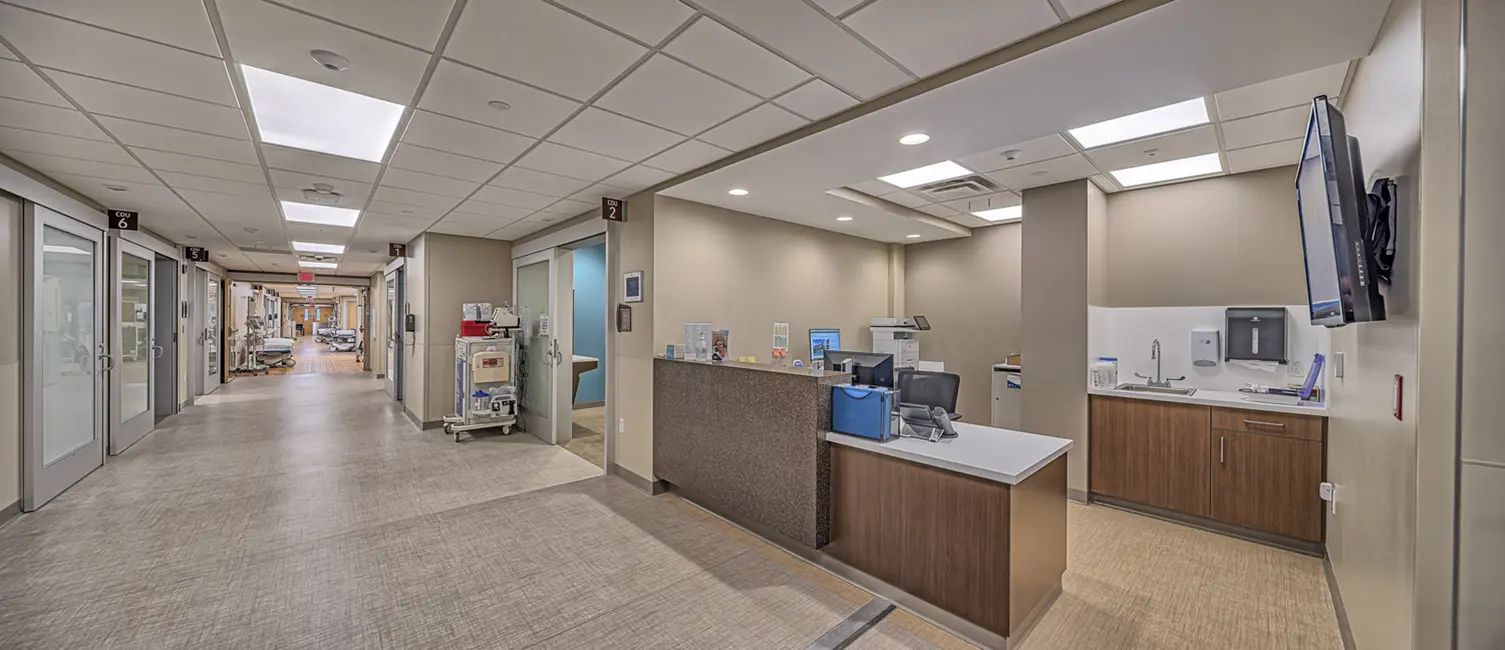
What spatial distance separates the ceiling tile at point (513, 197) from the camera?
4637 mm

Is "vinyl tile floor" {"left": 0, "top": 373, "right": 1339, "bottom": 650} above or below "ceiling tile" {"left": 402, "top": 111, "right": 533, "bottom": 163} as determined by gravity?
below

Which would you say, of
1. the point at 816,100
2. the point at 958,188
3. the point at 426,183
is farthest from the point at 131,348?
the point at 958,188

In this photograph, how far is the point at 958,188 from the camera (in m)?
4.61

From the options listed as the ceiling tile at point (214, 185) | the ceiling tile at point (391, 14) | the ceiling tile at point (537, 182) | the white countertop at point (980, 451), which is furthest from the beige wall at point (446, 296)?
the white countertop at point (980, 451)

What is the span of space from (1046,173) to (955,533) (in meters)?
2.96

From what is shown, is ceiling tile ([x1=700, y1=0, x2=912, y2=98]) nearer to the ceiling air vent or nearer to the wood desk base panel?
the wood desk base panel

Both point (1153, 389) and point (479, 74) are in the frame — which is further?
point (1153, 389)

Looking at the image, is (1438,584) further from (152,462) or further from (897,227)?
(152,462)

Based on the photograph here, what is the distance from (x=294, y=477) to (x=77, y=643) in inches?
107

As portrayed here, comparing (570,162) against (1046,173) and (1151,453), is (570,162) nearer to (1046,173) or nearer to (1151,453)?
(1046,173)

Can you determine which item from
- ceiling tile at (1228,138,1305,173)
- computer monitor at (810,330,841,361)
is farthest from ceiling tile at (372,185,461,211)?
ceiling tile at (1228,138,1305,173)

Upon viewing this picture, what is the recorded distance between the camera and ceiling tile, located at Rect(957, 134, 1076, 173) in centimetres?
347

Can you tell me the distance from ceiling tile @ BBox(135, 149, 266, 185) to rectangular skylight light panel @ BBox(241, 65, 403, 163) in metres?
0.84

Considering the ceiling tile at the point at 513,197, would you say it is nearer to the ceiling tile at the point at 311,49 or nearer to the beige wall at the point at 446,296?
the ceiling tile at the point at 311,49
